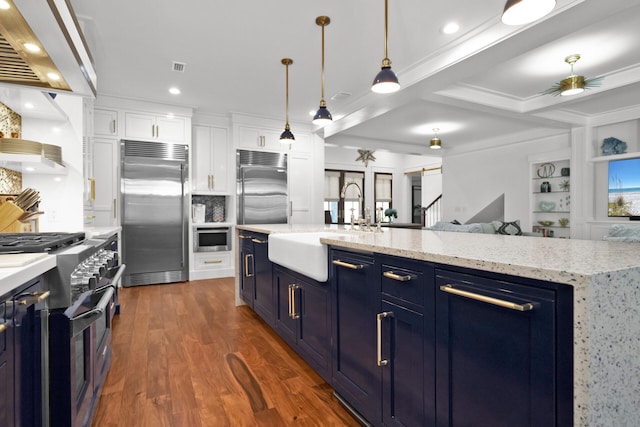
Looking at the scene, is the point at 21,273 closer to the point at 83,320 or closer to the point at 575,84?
the point at 83,320

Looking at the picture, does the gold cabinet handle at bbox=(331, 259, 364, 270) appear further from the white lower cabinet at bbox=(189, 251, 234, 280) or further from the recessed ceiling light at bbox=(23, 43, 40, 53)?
the white lower cabinet at bbox=(189, 251, 234, 280)

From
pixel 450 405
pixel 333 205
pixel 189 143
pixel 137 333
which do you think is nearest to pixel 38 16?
pixel 450 405

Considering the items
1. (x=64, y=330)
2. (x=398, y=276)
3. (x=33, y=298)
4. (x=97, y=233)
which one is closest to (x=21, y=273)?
(x=33, y=298)

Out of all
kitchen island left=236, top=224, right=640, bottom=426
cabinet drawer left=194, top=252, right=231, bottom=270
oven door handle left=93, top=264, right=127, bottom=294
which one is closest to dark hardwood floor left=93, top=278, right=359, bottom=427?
oven door handle left=93, top=264, right=127, bottom=294

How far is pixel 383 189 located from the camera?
34.7 feet

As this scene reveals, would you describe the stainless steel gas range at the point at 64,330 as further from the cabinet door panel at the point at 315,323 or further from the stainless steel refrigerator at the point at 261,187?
the stainless steel refrigerator at the point at 261,187

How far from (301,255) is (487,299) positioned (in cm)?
127

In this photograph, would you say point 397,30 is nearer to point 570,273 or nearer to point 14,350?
point 570,273

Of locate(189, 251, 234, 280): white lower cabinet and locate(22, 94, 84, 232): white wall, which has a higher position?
locate(22, 94, 84, 232): white wall

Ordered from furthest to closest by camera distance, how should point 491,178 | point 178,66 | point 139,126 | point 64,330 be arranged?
point 491,178 → point 139,126 → point 178,66 → point 64,330

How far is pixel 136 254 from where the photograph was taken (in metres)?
4.86

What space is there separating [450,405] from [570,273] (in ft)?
2.11

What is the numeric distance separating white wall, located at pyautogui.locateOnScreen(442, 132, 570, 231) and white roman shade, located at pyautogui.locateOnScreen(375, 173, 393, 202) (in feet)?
7.06

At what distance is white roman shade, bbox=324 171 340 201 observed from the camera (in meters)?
9.57
